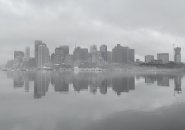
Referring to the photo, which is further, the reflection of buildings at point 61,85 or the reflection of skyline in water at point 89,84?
the reflection of buildings at point 61,85

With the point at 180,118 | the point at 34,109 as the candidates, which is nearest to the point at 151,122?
the point at 180,118

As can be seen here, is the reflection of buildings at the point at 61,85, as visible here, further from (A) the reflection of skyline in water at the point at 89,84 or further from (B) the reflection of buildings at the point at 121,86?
(B) the reflection of buildings at the point at 121,86

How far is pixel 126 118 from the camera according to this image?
29.1 meters

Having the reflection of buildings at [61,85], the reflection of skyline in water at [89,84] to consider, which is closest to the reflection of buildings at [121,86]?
the reflection of skyline in water at [89,84]

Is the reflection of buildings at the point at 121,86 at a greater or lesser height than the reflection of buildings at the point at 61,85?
greater

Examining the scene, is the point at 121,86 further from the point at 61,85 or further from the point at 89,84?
the point at 61,85

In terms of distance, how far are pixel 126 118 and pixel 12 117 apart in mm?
16195

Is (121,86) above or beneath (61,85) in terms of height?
above

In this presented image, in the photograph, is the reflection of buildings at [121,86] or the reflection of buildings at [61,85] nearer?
the reflection of buildings at [121,86]

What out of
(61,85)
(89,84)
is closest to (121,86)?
(89,84)

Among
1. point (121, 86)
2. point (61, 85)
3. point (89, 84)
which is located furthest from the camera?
point (89, 84)

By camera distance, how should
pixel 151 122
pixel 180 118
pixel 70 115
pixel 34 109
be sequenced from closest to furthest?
pixel 151 122 < pixel 180 118 < pixel 70 115 < pixel 34 109

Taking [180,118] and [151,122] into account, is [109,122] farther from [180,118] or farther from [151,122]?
[180,118]

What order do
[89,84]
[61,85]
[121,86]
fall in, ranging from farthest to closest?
[89,84] < [61,85] < [121,86]
